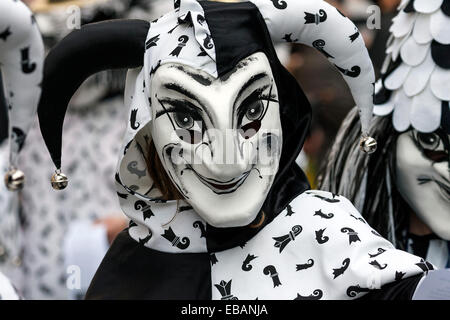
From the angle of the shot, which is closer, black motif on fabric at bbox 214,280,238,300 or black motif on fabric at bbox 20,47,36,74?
black motif on fabric at bbox 20,47,36,74

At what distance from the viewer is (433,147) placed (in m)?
2.12

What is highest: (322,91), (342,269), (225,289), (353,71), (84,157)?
(353,71)

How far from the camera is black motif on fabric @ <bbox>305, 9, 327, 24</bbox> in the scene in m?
1.87

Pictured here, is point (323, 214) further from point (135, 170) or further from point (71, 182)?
point (71, 182)

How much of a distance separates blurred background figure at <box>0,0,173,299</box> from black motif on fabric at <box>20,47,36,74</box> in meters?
1.06

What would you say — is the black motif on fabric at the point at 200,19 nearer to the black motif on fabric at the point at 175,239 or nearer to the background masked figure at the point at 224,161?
the background masked figure at the point at 224,161

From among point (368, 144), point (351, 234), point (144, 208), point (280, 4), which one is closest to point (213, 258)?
point (144, 208)

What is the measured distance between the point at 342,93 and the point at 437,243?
0.78 metres

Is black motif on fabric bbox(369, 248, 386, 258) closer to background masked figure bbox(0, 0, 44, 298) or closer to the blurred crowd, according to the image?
background masked figure bbox(0, 0, 44, 298)

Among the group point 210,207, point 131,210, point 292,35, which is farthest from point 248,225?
point 292,35

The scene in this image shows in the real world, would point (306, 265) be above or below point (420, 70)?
below

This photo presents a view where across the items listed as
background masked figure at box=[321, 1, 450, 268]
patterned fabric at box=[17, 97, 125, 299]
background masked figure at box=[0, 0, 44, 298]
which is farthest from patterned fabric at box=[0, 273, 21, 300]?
patterned fabric at box=[17, 97, 125, 299]

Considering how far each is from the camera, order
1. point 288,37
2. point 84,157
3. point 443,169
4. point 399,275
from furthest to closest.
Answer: point 84,157 < point 443,169 < point 288,37 < point 399,275

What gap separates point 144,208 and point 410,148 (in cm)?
64
